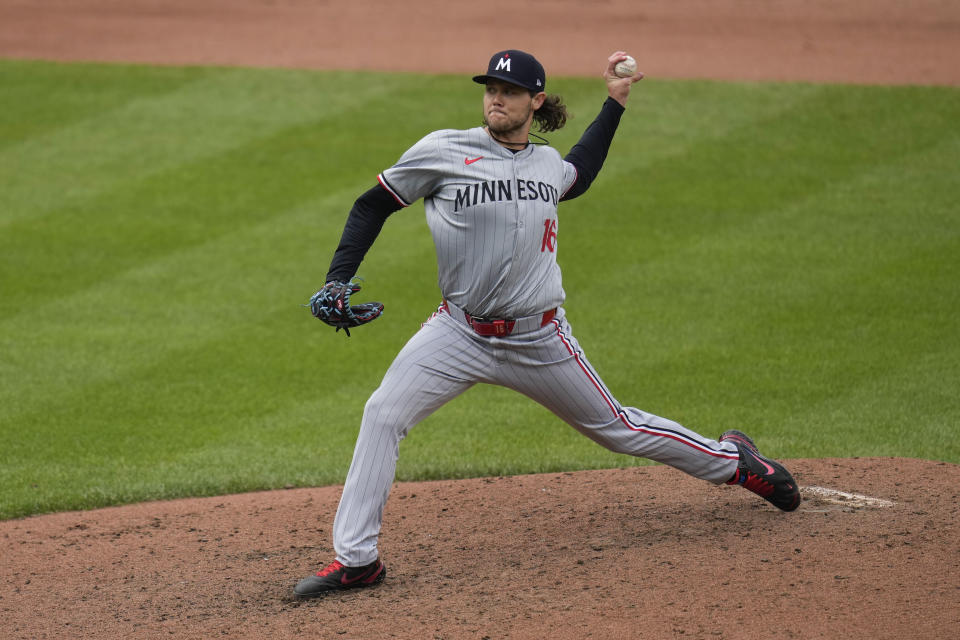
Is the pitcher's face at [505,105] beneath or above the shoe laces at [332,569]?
above

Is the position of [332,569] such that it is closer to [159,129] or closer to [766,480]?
[766,480]

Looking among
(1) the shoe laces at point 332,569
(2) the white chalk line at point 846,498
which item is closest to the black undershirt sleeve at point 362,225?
(1) the shoe laces at point 332,569

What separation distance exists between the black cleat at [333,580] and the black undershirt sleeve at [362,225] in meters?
1.04

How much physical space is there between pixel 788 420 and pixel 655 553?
2.22 meters

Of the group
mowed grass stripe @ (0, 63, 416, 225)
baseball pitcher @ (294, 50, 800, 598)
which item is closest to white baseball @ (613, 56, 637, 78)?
baseball pitcher @ (294, 50, 800, 598)

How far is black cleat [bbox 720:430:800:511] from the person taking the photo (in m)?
4.66

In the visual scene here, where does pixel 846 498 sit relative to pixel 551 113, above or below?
below

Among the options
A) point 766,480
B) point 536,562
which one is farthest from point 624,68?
point 536,562

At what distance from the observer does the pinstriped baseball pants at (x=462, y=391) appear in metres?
4.24

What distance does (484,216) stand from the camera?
4.23 m

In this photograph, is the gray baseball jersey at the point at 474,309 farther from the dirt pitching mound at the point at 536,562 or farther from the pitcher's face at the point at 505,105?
the dirt pitching mound at the point at 536,562

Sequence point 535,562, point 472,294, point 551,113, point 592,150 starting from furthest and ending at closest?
point 592,150, point 551,113, point 535,562, point 472,294

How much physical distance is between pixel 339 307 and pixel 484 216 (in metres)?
0.60

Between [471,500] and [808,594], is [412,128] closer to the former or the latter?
[471,500]
